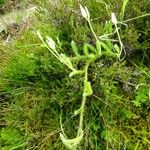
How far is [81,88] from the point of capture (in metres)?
2.56

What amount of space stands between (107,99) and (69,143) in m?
1.03

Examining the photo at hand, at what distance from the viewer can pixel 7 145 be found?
290 centimetres

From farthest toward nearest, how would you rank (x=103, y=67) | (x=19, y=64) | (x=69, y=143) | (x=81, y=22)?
1. (x=19, y=64)
2. (x=81, y=22)
3. (x=103, y=67)
4. (x=69, y=143)

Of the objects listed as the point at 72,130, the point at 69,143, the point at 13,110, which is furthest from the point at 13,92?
the point at 69,143

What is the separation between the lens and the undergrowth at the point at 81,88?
2.57m

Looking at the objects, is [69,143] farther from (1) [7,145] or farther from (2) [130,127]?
(1) [7,145]

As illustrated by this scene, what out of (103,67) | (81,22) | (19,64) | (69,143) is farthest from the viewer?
(19,64)

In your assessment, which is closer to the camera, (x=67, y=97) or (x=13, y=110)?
(x=67, y=97)

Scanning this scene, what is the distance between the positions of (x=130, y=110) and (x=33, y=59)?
28.0 inches

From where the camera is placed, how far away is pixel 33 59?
288 centimetres

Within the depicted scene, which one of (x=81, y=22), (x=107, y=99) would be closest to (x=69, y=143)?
(x=107, y=99)

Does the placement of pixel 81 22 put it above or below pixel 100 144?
above

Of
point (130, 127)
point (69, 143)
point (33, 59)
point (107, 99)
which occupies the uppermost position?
point (69, 143)

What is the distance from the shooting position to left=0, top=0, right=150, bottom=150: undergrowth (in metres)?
2.57
